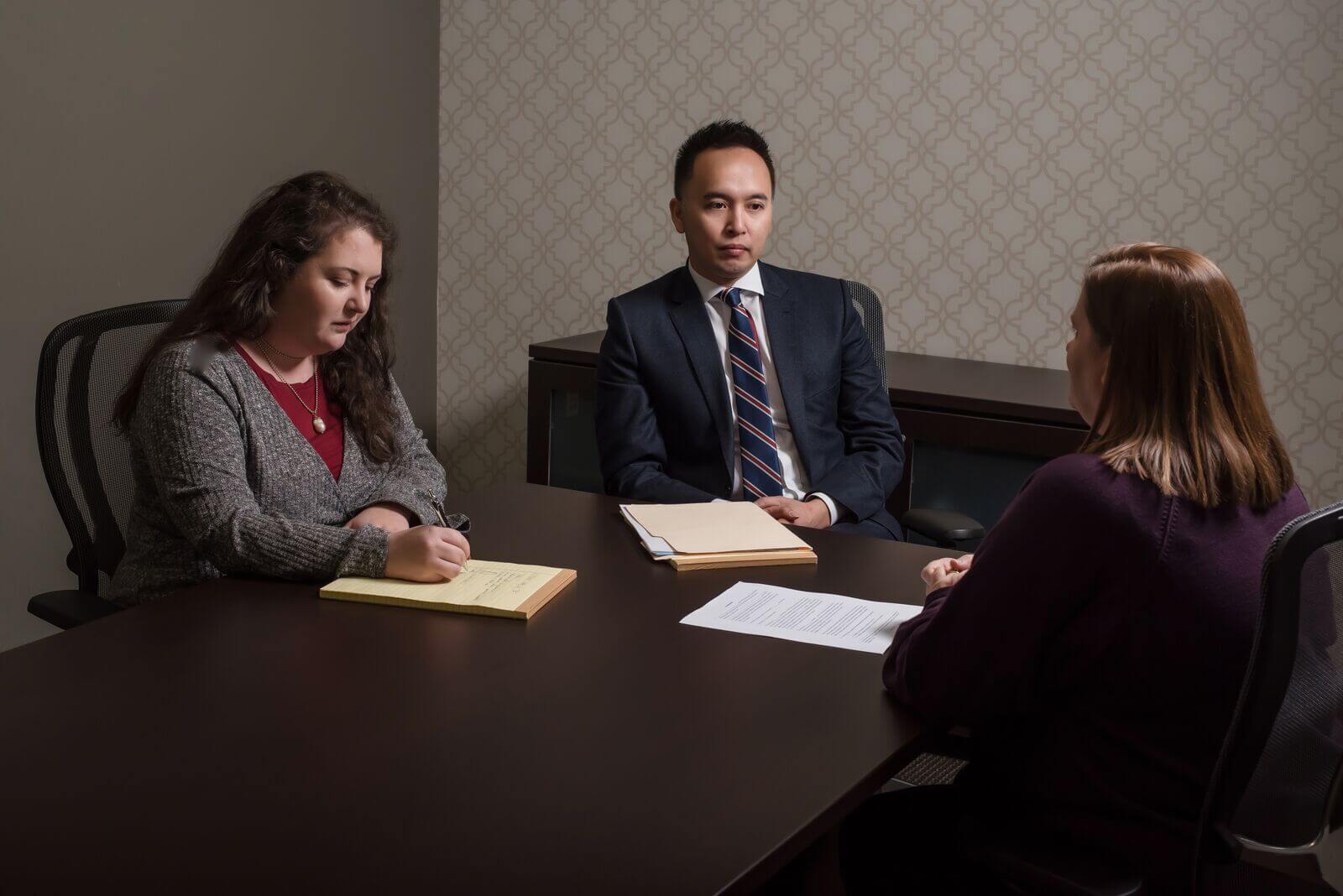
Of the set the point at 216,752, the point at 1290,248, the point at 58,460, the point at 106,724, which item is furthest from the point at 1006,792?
the point at 1290,248

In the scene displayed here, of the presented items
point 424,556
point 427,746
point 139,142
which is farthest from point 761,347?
point 139,142

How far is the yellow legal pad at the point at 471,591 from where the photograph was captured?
161 centimetres

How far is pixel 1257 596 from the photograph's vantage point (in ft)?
4.12

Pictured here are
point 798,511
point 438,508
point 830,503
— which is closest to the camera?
point 438,508

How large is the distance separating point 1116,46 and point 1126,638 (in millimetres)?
2468

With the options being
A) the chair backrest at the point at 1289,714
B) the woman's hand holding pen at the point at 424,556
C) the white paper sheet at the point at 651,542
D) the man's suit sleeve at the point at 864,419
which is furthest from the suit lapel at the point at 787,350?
the chair backrest at the point at 1289,714

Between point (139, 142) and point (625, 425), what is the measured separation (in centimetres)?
158

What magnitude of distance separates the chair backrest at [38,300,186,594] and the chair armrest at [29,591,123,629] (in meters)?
0.15

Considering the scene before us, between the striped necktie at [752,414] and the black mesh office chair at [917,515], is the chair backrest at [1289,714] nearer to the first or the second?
the black mesh office chair at [917,515]

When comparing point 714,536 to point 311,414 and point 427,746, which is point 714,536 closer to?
point 311,414

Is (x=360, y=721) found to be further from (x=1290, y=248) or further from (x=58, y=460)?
(x=1290, y=248)

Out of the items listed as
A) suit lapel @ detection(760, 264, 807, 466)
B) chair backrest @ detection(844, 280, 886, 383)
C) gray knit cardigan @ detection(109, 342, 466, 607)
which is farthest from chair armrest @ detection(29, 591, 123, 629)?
chair backrest @ detection(844, 280, 886, 383)

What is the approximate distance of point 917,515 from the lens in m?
2.51

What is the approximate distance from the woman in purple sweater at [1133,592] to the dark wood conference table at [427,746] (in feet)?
0.39
